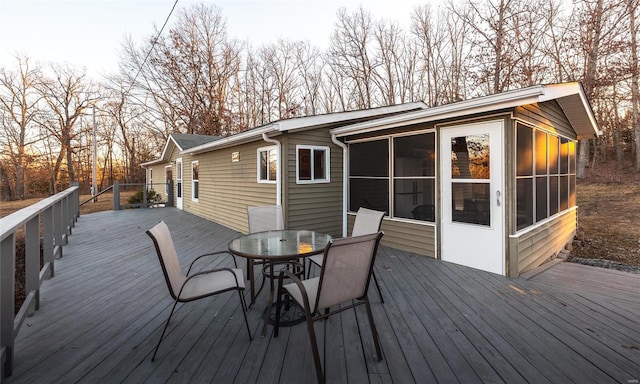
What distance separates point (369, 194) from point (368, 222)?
236 centimetres

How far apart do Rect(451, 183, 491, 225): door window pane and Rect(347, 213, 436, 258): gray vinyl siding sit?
19.6 inches

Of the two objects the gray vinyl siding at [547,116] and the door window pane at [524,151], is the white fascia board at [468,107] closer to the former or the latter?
the gray vinyl siding at [547,116]

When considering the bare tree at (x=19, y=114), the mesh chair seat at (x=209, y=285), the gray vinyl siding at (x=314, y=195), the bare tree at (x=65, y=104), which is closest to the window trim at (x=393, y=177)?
the gray vinyl siding at (x=314, y=195)

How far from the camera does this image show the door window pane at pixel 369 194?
5340 mm

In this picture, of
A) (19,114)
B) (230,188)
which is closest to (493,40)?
(230,188)

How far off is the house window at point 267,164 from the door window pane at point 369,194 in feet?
5.50

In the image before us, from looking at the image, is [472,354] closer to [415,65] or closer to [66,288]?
[66,288]

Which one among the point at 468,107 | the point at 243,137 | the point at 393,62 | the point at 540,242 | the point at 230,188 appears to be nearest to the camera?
the point at 468,107

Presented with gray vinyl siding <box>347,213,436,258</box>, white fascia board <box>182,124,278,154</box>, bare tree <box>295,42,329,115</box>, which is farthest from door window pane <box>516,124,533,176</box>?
bare tree <box>295,42,329,115</box>

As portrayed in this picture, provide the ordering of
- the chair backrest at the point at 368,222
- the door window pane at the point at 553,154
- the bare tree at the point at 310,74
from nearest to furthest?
the chair backrest at the point at 368,222 → the door window pane at the point at 553,154 → the bare tree at the point at 310,74

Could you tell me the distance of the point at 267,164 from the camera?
20.1 ft

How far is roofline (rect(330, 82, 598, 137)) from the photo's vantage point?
324cm

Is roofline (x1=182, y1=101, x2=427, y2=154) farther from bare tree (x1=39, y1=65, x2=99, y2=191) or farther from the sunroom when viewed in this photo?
bare tree (x1=39, y1=65, x2=99, y2=191)

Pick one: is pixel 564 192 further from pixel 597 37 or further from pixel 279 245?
pixel 597 37
